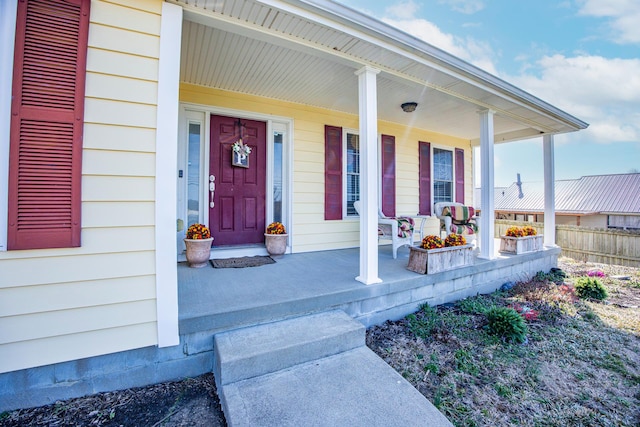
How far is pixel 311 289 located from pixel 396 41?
230cm

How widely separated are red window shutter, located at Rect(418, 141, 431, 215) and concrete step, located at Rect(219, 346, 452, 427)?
426cm

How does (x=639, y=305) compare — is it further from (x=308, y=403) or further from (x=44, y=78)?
(x=44, y=78)

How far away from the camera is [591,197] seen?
45.5 feet

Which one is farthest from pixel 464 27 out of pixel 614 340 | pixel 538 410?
pixel 538 410

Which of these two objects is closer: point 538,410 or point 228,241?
point 538,410

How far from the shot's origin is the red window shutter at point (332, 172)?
14.5ft

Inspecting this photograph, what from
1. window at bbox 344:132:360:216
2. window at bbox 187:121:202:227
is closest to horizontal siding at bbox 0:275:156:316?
window at bbox 187:121:202:227

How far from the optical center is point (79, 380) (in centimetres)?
166

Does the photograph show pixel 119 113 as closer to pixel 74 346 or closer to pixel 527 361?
pixel 74 346

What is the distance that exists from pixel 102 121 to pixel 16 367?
145 cm

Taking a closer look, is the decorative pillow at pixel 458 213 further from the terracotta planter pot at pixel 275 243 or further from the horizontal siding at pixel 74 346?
the horizontal siding at pixel 74 346

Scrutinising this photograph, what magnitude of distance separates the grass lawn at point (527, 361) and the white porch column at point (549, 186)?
5.88ft

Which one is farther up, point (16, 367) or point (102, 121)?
point (102, 121)

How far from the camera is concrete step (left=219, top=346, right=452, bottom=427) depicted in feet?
4.48
